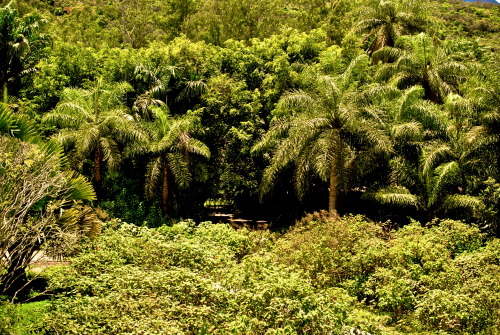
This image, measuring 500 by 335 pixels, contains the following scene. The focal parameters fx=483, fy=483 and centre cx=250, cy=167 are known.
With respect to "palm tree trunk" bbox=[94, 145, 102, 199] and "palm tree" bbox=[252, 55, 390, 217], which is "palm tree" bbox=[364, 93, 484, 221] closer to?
"palm tree" bbox=[252, 55, 390, 217]

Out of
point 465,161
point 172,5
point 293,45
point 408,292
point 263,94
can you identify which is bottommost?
point 408,292

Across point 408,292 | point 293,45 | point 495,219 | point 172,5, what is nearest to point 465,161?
point 495,219

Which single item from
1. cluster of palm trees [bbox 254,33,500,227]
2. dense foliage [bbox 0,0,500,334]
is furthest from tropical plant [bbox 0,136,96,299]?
cluster of palm trees [bbox 254,33,500,227]

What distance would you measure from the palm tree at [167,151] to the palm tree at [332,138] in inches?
156

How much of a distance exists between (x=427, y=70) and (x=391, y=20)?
18.8 feet

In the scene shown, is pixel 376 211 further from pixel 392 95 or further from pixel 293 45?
pixel 293 45

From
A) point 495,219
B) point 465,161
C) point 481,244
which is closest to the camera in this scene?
point 481,244

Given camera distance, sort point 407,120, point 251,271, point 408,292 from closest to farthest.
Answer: point 251,271, point 408,292, point 407,120

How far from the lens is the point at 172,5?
133ft

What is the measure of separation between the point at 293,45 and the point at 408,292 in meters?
16.3

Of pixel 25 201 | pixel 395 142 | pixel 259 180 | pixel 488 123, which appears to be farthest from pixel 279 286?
pixel 259 180

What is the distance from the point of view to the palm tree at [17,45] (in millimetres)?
22391

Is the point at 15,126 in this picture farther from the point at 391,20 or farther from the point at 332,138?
the point at 391,20

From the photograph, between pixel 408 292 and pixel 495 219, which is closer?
pixel 408 292
